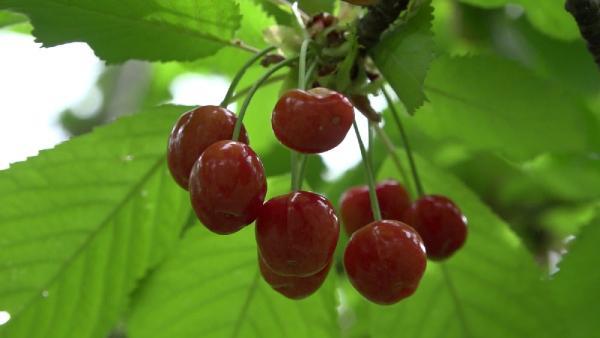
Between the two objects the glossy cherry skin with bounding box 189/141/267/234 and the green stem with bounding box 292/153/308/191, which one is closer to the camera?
the glossy cherry skin with bounding box 189/141/267/234

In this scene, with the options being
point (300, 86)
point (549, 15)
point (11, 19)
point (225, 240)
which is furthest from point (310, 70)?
point (11, 19)

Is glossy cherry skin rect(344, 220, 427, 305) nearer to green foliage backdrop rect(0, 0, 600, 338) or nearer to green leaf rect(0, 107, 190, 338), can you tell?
green foliage backdrop rect(0, 0, 600, 338)

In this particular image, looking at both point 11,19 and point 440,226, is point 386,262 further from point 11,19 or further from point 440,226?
point 11,19

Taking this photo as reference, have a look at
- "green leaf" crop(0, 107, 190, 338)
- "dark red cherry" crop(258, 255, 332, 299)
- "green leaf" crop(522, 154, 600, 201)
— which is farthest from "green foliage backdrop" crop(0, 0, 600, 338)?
"green leaf" crop(522, 154, 600, 201)

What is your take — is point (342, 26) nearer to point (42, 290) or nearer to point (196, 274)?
point (196, 274)

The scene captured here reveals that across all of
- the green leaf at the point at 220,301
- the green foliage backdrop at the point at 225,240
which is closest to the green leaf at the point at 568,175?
the green foliage backdrop at the point at 225,240

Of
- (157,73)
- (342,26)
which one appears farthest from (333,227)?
(157,73)
